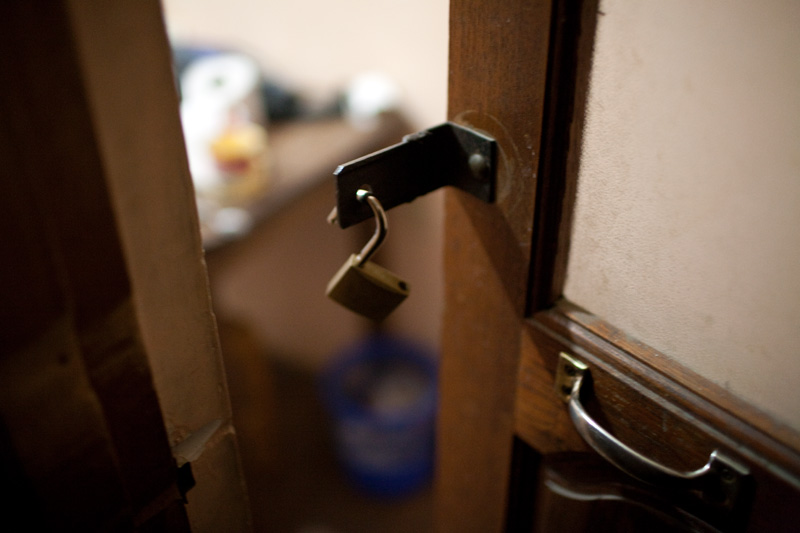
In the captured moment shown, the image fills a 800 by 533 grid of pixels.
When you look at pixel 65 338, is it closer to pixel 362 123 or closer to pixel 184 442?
pixel 184 442

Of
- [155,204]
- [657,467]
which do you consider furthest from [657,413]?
[155,204]

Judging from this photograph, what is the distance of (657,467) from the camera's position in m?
0.45

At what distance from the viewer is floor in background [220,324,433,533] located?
1537 millimetres

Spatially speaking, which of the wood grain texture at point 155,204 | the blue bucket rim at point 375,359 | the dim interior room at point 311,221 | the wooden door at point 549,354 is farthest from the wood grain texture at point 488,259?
the blue bucket rim at point 375,359

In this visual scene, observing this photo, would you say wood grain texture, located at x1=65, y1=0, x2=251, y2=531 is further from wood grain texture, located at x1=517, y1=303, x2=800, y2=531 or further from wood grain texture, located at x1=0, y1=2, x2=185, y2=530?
wood grain texture, located at x1=517, y1=303, x2=800, y2=531

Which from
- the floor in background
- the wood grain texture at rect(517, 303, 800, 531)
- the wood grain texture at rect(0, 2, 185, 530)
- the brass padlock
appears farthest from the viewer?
the floor in background

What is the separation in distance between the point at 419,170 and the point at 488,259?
0.33 feet

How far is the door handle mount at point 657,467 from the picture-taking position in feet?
1.42

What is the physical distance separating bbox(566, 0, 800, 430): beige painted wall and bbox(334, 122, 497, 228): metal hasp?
8 cm

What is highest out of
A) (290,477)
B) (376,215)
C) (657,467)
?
(376,215)

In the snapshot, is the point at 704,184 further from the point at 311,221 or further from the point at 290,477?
the point at 290,477

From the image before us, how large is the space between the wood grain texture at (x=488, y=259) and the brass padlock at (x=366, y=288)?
0.08 metres

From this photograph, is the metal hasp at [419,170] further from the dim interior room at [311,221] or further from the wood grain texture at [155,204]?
the dim interior room at [311,221]

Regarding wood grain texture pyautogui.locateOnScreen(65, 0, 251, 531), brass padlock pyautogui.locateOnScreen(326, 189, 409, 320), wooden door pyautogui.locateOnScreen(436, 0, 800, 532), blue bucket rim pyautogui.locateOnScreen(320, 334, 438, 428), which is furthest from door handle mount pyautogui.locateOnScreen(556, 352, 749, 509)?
blue bucket rim pyautogui.locateOnScreen(320, 334, 438, 428)
